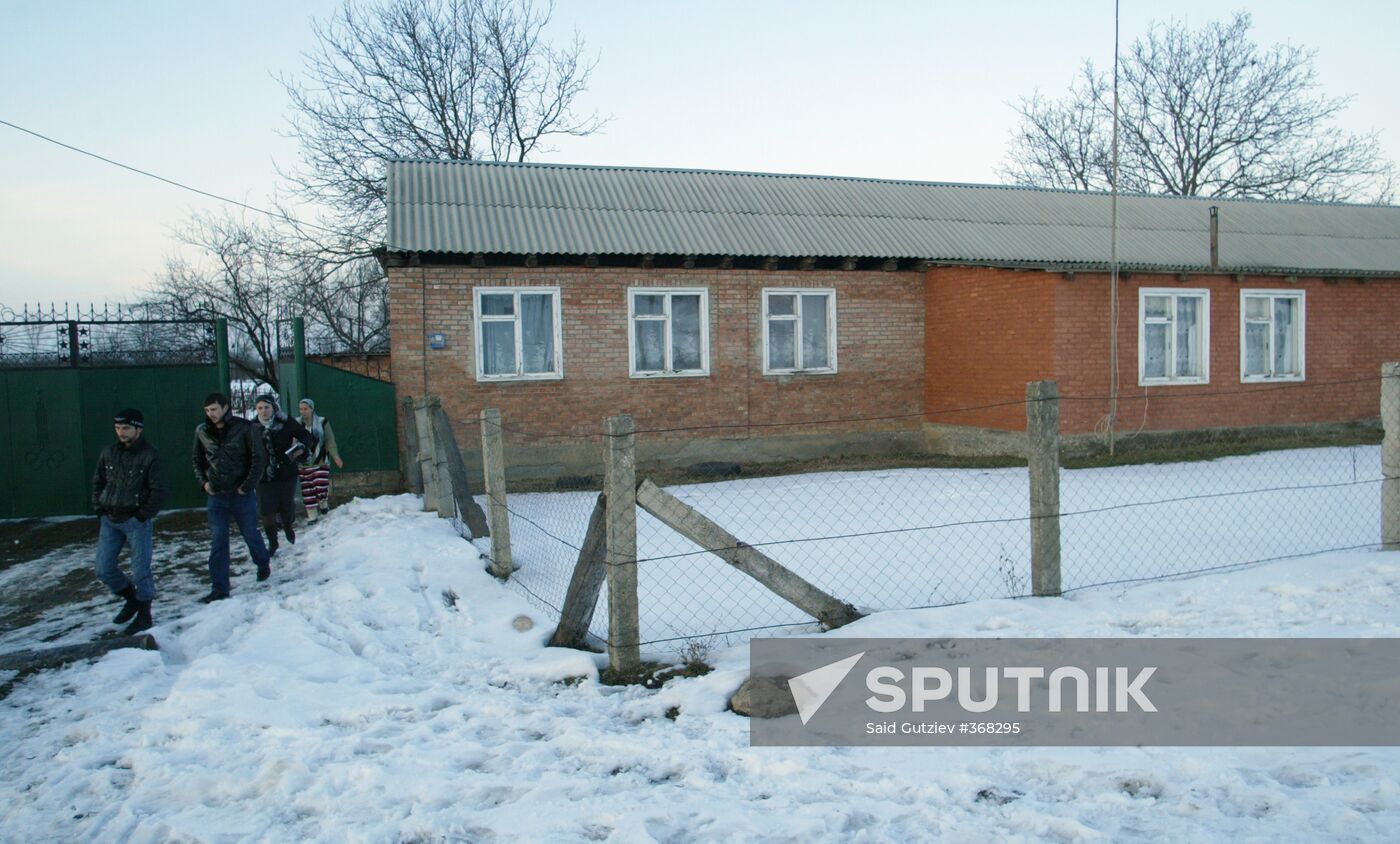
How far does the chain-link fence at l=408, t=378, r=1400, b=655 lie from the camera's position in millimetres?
6371

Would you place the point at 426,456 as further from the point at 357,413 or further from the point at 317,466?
the point at 357,413

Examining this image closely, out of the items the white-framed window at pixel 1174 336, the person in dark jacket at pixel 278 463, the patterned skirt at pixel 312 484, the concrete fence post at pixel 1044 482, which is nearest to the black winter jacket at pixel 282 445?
the person in dark jacket at pixel 278 463

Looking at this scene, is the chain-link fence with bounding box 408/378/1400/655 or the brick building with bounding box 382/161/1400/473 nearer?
the chain-link fence with bounding box 408/378/1400/655

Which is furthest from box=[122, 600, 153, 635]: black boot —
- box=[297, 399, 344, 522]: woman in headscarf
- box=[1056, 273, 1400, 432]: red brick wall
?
box=[1056, 273, 1400, 432]: red brick wall

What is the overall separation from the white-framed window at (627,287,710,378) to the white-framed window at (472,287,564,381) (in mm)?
1179

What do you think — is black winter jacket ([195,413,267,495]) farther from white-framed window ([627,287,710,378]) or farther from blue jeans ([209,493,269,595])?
white-framed window ([627,287,710,378])

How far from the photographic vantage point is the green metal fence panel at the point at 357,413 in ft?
39.0

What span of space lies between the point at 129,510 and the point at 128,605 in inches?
24.9

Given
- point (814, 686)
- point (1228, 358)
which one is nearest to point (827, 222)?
point (1228, 358)

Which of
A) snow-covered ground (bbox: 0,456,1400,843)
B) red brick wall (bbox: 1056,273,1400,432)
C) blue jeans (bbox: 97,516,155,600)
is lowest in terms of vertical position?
snow-covered ground (bbox: 0,456,1400,843)

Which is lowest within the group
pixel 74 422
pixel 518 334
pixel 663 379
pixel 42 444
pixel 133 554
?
pixel 133 554

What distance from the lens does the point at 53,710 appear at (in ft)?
15.0

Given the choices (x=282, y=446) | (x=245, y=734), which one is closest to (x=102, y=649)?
(x=245, y=734)

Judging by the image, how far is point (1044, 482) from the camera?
5301 mm
